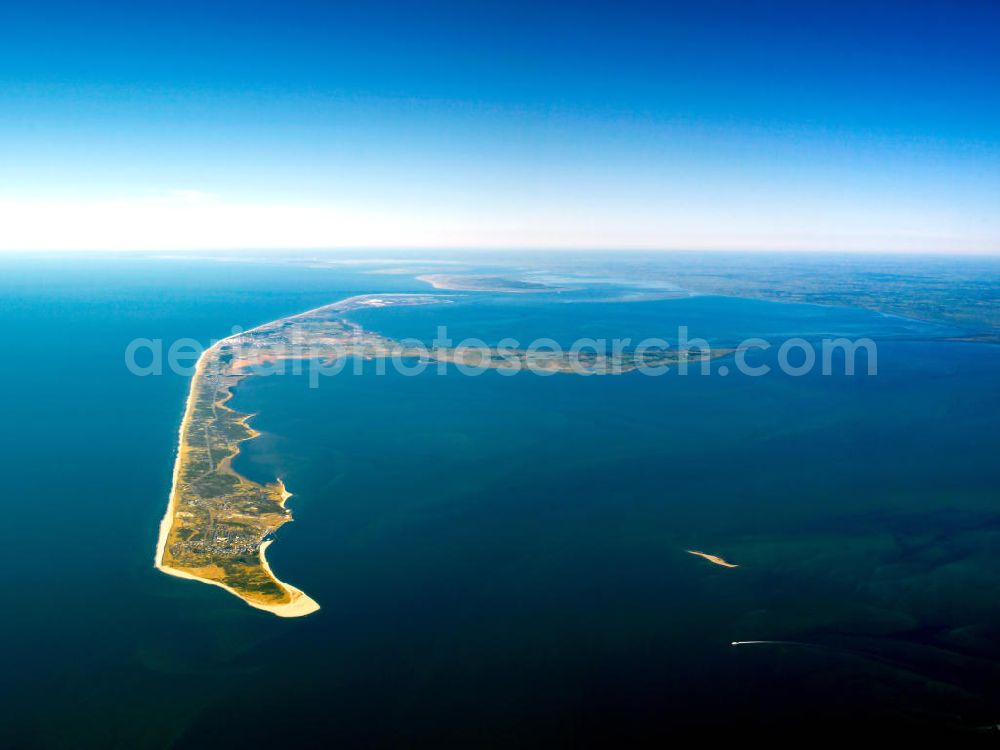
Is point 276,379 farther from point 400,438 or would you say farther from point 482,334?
point 482,334

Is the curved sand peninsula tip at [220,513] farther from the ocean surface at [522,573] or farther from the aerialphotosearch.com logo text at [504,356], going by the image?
the aerialphotosearch.com logo text at [504,356]

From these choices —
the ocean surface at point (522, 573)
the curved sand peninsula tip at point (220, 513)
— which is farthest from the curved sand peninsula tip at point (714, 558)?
the curved sand peninsula tip at point (220, 513)

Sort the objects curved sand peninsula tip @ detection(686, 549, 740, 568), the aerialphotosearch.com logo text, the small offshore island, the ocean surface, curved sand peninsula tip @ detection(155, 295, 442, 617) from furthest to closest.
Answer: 1. the aerialphotosearch.com logo text
2. curved sand peninsula tip @ detection(686, 549, 740, 568)
3. the small offshore island
4. curved sand peninsula tip @ detection(155, 295, 442, 617)
5. the ocean surface

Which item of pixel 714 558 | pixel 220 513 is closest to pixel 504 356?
pixel 220 513

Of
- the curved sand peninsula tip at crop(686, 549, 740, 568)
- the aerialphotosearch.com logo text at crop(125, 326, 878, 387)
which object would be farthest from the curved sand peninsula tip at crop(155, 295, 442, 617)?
the curved sand peninsula tip at crop(686, 549, 740, 568)

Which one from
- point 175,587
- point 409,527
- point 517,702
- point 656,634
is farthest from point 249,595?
point 656,634

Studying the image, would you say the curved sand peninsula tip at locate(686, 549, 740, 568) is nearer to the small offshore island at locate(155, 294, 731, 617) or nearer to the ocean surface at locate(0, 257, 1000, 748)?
the ocean surface at locate(0, 257, 1000, 748)
